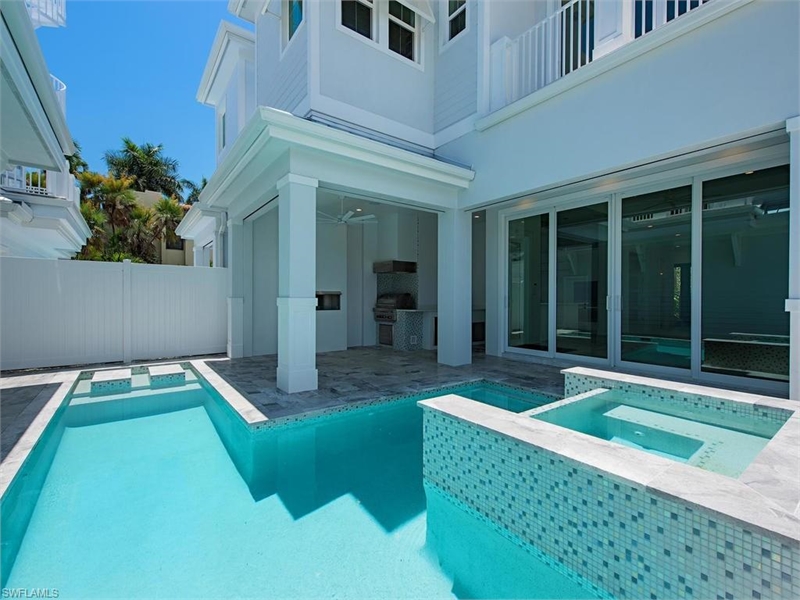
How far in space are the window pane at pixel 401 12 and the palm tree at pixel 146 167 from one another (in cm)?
2591

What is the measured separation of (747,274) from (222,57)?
1381cm

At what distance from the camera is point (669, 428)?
371 cm

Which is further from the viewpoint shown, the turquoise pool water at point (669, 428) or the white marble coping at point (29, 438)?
the white marble coping at point (29, 438)

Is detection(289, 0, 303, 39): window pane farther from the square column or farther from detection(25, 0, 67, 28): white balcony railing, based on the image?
detection(25, 0, 67, 28): white balcony railing

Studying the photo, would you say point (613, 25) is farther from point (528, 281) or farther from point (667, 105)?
point (528, 281)

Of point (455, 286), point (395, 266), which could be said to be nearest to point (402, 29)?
point (395, 266)

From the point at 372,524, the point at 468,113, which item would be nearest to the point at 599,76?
the point at 468,113

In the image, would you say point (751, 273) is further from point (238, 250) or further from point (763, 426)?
point (238, 250)

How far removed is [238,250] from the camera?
9125 mm

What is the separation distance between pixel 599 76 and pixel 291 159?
4.75 m

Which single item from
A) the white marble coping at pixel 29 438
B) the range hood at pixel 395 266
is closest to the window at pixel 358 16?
the range hood at pixel 395 266

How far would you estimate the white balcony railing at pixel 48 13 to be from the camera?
8.14 meters

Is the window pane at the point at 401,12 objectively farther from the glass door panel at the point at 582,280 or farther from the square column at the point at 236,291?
the square column at the point at 236,291

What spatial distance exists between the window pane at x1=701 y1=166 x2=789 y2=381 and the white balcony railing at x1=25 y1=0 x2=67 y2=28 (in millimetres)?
13730
